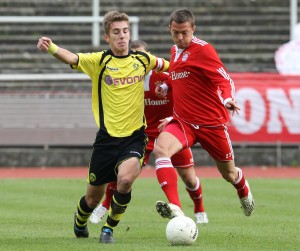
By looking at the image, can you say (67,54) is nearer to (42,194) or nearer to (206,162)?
(42,194)

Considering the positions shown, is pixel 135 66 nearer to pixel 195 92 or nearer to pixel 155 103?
pixel 195 92

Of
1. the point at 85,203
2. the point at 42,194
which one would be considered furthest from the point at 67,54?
the point at 42,194

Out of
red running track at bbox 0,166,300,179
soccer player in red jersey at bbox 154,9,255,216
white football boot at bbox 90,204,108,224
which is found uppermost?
soccer player in red jersey at bbox 154,9,255,216

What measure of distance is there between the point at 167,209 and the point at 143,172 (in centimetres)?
1086

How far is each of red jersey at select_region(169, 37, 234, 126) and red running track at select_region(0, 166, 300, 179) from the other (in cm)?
834

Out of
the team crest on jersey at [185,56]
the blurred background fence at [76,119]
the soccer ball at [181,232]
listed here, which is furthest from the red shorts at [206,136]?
the blurred background fence at [76,119]

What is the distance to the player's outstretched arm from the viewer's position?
9.11 meters

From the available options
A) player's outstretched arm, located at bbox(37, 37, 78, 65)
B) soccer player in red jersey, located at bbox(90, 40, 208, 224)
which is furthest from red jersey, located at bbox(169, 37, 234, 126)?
player's outstretched arm, located at bbox(37, 37, 78, 65)

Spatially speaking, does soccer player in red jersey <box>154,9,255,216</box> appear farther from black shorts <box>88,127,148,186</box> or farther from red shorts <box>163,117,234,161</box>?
black shorts <box>88,127,148,186</box>

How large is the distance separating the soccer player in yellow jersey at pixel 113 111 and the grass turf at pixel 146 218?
44 cm

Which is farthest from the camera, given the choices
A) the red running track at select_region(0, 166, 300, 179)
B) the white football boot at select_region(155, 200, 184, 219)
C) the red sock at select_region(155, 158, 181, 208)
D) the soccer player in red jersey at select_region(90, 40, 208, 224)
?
the red running track at select_region(0, 166, 300, 179)

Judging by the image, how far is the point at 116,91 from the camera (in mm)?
9469

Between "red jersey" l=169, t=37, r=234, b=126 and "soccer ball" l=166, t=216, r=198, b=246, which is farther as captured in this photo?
"red jersey" l=169, t=37, r=234, b=126

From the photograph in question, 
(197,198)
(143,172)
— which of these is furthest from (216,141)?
(143,172)
